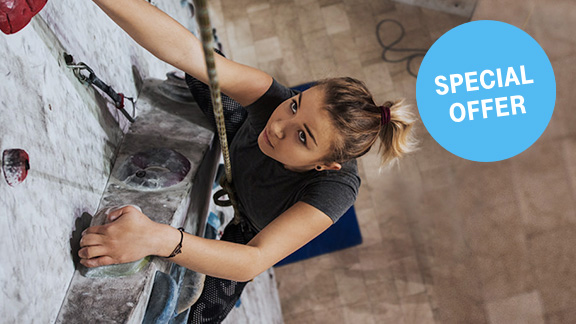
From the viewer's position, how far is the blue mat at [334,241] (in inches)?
111

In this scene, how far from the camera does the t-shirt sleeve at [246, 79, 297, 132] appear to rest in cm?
132

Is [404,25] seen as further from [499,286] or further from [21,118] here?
[21,118]

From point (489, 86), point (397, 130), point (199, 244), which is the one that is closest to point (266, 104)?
point (397, 130)

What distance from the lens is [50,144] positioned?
0.93 m

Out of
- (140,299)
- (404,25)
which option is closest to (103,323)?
(140,299)

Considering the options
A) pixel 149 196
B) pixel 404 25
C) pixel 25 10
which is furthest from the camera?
pixel 404 25

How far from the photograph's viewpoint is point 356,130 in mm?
1190

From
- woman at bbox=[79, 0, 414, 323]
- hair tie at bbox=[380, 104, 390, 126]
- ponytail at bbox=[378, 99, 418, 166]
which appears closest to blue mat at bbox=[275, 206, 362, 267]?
woman at bbox=[79, 0, 414, 323]

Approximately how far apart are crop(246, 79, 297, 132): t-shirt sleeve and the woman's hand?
0.48 metres

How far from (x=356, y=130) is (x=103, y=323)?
2.41ft

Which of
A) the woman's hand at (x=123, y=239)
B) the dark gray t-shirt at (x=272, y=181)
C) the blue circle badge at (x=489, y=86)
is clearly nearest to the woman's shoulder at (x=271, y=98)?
the dark gray t-shirt at (x=272, y=181)

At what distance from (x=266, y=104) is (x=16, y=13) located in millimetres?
682

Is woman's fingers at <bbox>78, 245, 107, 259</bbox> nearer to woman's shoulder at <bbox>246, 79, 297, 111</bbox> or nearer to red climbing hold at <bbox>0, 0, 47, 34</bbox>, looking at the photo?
red climbing hold at <bbox>0, 0, 47, 34</bbox>

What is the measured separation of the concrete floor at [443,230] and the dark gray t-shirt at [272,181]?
148 centimetres
